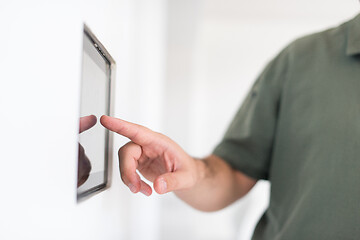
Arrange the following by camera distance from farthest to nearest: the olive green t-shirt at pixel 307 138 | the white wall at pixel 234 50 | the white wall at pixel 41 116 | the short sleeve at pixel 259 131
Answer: the white wall at pixel 234 50 < the short sleeve at pixel 259 131 < the olive green t-shirt at pixel 307 138 < the white wall at pixel 41 116

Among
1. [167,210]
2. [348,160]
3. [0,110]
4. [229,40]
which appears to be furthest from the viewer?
[229,40]

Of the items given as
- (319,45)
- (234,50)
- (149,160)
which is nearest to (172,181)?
(149,160)

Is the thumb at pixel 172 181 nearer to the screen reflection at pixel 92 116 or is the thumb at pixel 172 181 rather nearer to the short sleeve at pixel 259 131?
the screen reflection at pixel 92 116

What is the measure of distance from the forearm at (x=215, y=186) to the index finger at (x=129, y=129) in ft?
0.68

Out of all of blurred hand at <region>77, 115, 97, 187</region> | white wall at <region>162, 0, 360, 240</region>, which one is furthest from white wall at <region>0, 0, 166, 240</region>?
white wall at <region>162, 0, 360, 240</region>

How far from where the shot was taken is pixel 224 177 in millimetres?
649

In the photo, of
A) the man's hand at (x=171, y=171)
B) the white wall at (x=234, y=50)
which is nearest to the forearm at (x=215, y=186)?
the man's hand at (x=171, y=171)

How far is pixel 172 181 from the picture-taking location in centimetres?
36

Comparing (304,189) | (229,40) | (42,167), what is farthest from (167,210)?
(229,40)

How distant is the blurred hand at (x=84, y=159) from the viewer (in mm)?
243

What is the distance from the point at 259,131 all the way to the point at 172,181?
0.36m

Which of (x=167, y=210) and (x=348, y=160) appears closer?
(x=348, y=160)

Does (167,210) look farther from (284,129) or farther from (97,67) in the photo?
(97,67)

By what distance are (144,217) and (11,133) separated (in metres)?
0.50
